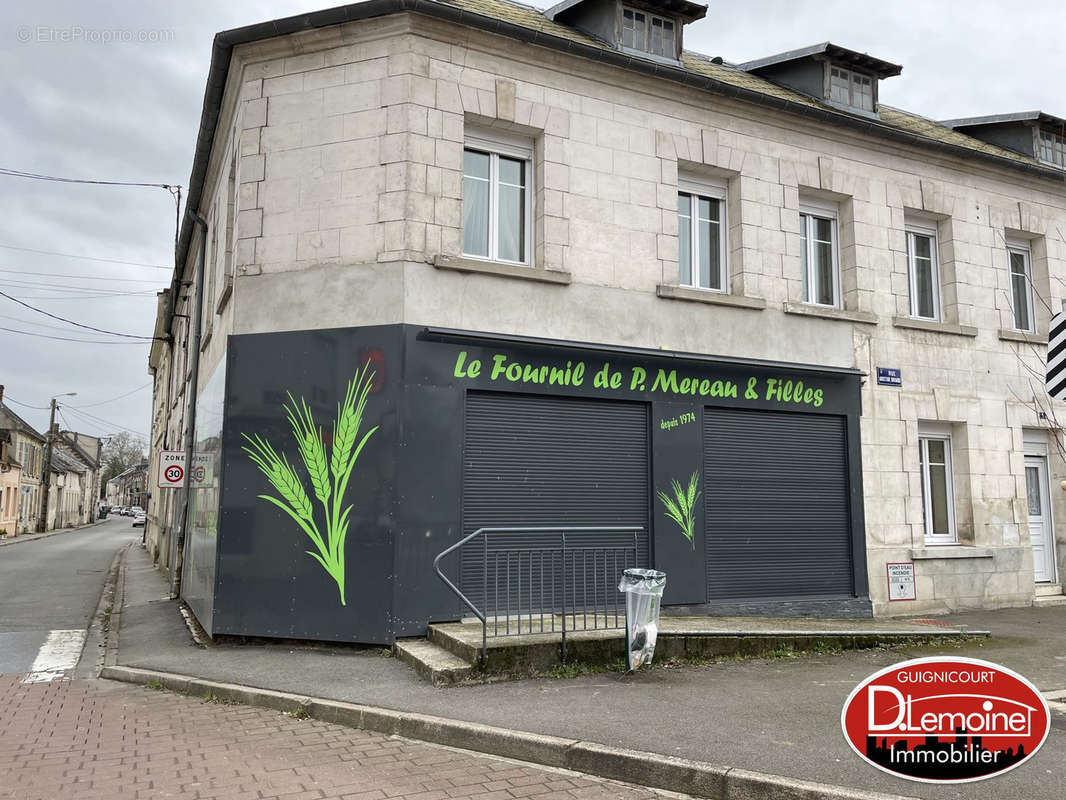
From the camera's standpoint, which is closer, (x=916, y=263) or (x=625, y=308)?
(x=625, y=308)

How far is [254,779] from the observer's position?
4902 millimetres

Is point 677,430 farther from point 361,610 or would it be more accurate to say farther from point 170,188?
point 170,188

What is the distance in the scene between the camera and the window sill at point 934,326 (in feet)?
37.9

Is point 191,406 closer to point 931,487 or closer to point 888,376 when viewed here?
point 888,376

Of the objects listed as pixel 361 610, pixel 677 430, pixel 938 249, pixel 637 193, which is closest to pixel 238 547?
pixel 361 610

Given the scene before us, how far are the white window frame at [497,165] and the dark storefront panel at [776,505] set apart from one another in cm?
320

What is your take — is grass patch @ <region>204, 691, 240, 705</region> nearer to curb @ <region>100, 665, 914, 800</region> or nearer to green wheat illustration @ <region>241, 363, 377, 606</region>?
curb @ <region>100, 665, 914, 800</region>

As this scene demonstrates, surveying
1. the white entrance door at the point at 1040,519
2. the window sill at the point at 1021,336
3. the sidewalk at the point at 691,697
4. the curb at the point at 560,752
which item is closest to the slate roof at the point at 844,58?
the window sill at the point at 1021,336

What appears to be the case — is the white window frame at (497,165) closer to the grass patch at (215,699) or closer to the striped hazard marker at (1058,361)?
the grass patch at (215,699)

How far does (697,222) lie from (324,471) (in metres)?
5.85

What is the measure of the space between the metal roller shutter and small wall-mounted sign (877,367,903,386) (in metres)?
3.81

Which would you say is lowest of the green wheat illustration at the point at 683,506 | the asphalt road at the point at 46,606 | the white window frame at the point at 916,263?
the asphalt road at the point at 46,606

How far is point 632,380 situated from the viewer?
9742 mm

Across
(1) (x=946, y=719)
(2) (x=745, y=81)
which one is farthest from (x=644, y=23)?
(1) (x=946, y=719)
